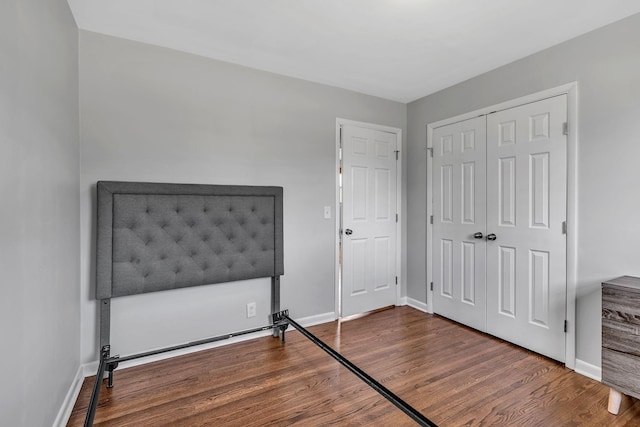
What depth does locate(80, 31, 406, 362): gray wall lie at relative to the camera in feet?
7.54

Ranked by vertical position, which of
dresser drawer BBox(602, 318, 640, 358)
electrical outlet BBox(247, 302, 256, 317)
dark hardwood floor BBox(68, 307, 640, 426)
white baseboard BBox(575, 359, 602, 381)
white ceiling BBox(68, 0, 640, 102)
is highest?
white ceiling BBox(68, 0, 640, 102)

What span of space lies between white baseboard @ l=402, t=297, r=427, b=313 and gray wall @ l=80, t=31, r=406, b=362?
107 cm

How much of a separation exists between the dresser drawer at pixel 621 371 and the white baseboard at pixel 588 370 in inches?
16.4

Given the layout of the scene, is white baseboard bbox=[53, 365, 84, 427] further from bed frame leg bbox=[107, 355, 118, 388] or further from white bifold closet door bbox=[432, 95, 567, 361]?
white bifold closet door bbox=[432, 95, 567, 361]

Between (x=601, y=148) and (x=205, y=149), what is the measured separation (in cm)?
293

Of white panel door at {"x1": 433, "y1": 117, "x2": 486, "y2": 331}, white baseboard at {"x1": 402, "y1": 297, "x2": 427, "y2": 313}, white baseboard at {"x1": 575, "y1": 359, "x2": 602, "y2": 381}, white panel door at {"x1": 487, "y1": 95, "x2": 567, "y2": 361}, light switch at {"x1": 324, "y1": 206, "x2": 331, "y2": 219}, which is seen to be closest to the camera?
white baseboard at {"x1": 575, "y1": 359, "x2": 602, "y2": 381}

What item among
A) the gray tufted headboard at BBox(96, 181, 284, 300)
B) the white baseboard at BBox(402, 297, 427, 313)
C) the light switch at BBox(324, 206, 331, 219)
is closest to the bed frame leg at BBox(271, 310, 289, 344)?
the gray tufted headboard at BBox(96, 181, 284, 300)

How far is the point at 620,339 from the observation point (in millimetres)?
1847

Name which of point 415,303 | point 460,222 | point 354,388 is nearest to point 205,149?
point 354,388

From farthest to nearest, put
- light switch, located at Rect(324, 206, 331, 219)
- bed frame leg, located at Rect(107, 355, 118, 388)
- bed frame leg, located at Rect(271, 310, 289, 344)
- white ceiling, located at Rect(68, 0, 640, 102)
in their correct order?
1. light switch, located at Rect(324, 206, 331, 219)
2. bed frame leg, located at Rect(271, 310, 289, 344)
3. bed frame leg, located at Rect(107, 355, 118, 388)
4. white ceiling, located at Rect(68, 0, 640, 102)

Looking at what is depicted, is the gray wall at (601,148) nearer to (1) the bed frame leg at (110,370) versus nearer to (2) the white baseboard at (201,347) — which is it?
(2) the white baseboard at (201,347)

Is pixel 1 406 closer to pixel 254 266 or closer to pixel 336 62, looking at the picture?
pixel 254 266

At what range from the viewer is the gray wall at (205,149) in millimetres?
2297

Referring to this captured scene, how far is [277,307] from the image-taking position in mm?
2945
